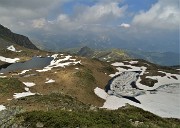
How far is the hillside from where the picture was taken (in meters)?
31.1

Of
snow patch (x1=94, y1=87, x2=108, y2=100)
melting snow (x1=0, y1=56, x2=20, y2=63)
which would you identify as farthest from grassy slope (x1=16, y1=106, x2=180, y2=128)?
melting snow (x1=0, y1=56, x2=20, y2=63)

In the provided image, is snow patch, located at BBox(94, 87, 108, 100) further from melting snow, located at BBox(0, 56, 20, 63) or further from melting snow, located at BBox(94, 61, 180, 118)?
melting snow, located at BBox(0, 56, 20, 63)

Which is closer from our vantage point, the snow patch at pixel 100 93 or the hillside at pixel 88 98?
the hillside at pixel 88 98

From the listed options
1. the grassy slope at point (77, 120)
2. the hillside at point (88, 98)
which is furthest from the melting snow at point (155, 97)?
the grassy slope at point (77, 120)

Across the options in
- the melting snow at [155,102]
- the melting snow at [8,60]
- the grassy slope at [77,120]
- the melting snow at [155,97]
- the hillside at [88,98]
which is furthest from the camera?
the melting snow at [8,60]

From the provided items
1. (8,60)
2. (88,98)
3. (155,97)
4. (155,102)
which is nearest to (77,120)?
(88,98)

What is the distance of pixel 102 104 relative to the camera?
73000 mm

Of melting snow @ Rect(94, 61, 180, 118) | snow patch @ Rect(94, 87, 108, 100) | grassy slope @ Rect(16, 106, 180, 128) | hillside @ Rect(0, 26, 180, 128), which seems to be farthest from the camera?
snow patch @ Rect(94, 87, 108, 100)

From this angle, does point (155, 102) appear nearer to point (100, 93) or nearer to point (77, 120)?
point (100, 93)

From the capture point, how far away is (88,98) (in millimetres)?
74188

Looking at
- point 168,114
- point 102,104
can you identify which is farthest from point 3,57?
point 168,114

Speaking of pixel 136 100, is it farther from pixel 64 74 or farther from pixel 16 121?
pixel 16 121

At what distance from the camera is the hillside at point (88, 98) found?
3113 centimetres

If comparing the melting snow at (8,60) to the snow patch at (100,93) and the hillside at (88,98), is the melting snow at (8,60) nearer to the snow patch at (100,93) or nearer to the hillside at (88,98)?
the hillside at (88,98)
